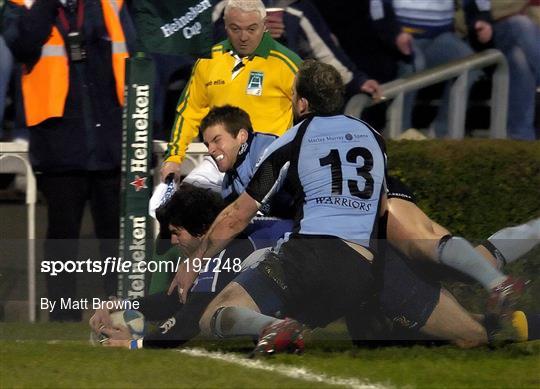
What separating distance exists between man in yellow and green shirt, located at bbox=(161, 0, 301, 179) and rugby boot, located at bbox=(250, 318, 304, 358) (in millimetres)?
1833

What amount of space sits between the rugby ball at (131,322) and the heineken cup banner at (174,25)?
6.69ft

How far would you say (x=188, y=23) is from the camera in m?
9.09

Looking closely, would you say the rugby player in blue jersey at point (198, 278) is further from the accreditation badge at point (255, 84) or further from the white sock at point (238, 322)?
the accreditation badge at point (255, 84)

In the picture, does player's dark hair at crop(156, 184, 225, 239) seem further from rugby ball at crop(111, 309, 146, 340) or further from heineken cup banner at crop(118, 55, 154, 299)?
rugby ball at crop(111, 309, 146, 340)

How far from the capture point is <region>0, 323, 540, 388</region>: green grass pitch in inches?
254

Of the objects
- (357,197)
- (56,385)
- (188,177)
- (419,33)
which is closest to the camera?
(56,385)

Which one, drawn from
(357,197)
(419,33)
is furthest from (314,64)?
(419,33)

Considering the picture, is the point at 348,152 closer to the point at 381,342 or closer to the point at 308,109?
the point at 308,109

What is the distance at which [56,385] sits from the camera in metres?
6.38

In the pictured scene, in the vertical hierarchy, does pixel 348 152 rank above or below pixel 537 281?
above

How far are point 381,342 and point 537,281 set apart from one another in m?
1.51

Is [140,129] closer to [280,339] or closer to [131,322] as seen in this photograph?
[131,322]

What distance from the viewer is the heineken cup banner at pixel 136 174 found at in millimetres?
8406

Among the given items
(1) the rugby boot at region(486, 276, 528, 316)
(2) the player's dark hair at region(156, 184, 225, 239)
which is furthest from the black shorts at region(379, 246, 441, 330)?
(2) the player's dark hair at region(156, 184, 225, 239)
